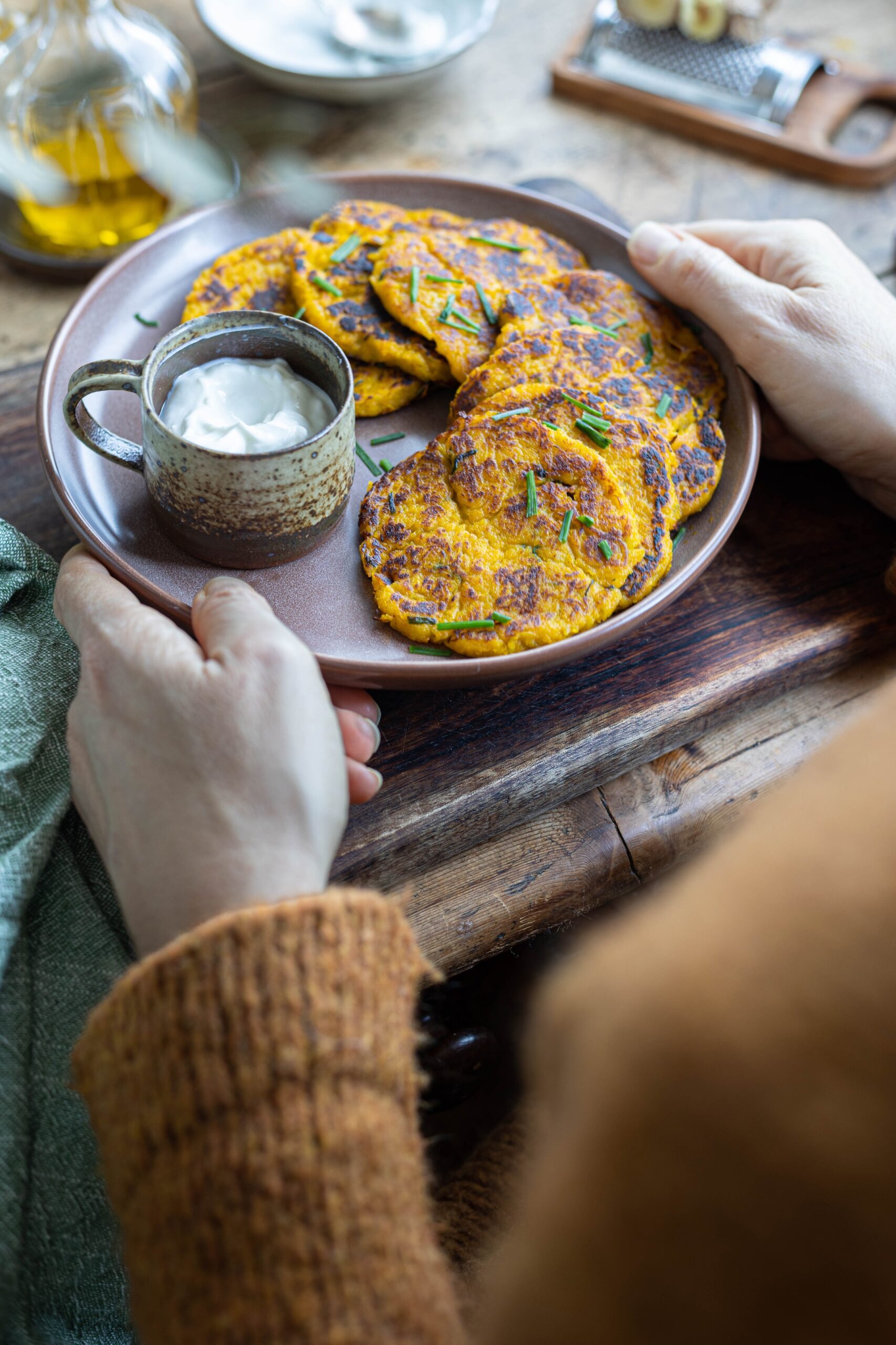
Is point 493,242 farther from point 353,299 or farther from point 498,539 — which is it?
point 498,539

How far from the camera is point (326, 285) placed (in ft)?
5.38

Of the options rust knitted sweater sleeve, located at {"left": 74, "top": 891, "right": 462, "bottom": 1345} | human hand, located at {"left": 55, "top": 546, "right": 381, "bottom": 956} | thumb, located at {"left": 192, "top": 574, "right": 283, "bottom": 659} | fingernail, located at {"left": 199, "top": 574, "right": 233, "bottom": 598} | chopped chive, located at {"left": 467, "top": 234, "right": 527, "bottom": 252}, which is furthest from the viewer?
chopped chive, located at {"left": 467, "top": 234, "right": 527, "bottom": 252}

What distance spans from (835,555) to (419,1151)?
118cm

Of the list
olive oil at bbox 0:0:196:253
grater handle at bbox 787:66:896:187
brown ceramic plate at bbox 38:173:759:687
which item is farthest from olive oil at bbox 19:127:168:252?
grater handle at bbox 787:66:896:187

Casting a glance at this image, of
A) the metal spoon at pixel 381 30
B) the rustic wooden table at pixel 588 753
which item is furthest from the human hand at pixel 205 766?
the metal spoon at pixel 381 30

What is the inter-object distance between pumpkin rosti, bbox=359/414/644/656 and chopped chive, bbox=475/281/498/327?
0.26 metres

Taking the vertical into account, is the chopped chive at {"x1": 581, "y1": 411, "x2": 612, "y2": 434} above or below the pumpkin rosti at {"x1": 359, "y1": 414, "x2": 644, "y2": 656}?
above

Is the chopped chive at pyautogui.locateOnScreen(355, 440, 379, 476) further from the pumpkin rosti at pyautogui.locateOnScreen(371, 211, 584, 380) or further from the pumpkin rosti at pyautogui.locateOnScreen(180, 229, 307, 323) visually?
the pumpkin rosti at pyautogui.locateOnScreen(180, 229, 307, 323)

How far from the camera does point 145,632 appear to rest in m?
1.20

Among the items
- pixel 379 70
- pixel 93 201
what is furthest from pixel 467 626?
pixel 379 70

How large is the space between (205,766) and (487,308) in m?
0.97

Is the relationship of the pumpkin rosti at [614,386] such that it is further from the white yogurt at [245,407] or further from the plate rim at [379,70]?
the plate rim at [379,70]

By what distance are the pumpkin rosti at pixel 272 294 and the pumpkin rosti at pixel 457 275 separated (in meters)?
0.10

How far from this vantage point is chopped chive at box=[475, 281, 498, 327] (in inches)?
64.0
